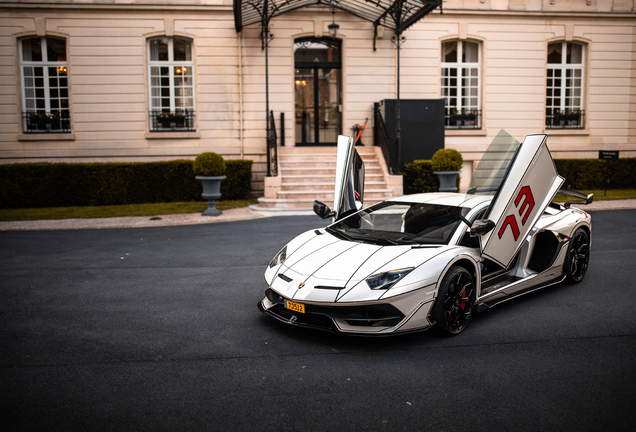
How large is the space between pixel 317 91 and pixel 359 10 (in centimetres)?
296

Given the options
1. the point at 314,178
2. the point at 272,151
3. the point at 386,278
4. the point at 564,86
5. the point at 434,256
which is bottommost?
the point at 386,278

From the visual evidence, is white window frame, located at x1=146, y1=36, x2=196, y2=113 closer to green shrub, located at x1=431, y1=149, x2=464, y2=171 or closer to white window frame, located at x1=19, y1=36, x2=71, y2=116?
white window frame, located at x1=19, y1=36, x2=71, y2=116

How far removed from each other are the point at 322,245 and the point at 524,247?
225 cm

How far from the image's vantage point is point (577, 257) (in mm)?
6406

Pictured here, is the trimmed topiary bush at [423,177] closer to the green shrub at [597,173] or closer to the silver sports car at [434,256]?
the green shrub at [597,173]

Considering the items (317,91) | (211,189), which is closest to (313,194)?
(211,189)

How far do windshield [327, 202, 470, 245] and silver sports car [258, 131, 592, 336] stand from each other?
1 cm

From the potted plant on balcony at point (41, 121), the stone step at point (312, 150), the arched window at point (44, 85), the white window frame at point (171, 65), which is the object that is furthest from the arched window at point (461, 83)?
the potted plant on balcony at point (41, 121)

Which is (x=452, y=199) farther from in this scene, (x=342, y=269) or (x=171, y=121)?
(x=171, y=121)

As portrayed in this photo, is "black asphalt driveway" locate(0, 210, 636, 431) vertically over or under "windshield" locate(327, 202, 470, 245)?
under

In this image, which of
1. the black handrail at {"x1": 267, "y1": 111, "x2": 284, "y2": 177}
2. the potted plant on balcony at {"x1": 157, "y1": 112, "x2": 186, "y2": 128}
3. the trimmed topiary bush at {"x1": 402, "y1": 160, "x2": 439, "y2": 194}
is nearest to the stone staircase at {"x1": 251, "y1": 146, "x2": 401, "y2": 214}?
the black handrail at {"x1": 267, "y1": 111, "x2": 284, "y2": 177}

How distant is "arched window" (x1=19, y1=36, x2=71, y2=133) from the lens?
17.1m

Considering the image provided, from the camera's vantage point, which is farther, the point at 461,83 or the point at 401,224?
the point at 461,83

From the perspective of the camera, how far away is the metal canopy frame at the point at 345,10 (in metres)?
15.2
